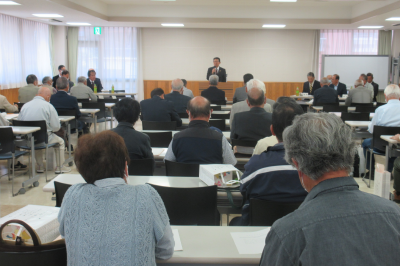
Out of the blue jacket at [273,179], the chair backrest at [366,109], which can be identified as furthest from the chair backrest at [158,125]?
the chair backrest at [366,109]

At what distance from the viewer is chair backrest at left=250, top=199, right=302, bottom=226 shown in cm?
198

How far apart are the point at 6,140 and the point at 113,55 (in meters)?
8.90

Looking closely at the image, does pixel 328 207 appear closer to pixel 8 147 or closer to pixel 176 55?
pixel 8 147

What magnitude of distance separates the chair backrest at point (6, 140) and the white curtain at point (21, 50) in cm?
595

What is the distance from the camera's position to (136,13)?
36.3ft

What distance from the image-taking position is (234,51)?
12711 mm

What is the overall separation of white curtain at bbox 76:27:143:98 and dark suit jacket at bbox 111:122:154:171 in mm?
10138

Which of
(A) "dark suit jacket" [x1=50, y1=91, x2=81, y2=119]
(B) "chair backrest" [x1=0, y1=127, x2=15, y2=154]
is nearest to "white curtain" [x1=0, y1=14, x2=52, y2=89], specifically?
(A) "dark suit jacket" [x1=50, y1=91, x2=81, y2=119]

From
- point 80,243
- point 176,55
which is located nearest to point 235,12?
point 176,55

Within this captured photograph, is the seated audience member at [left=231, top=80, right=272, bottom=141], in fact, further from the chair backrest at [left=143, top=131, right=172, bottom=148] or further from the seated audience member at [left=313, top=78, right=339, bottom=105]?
the seated audience member at [left=313, top=78, right=339, bottom=105]

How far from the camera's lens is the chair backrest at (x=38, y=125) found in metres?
4.94

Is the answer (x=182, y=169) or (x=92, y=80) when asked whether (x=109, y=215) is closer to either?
(x=182, y=169)

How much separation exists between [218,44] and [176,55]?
4.93 ft

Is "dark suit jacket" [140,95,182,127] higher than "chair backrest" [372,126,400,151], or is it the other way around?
"dark suit jacket" [140,95,182,127]
